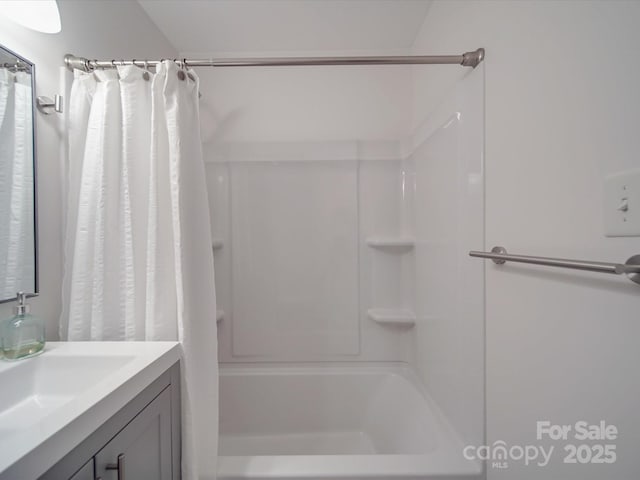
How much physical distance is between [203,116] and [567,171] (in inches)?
72.1

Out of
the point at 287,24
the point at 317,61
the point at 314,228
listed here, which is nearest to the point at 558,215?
the point at 317,61

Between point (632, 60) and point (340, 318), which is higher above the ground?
point (632, 60)

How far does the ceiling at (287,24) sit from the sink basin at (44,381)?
160 centimetres

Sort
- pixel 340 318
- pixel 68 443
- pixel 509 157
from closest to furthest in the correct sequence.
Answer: pixel 68 443, pixel 509 157, pixel 340 318

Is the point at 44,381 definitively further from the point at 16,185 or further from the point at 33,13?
the point at 33,13

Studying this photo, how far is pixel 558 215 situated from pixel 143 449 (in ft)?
3.74

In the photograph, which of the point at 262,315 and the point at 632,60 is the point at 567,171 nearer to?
the point at 632,60

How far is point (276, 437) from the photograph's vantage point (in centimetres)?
160

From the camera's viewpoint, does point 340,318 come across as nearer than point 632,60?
No

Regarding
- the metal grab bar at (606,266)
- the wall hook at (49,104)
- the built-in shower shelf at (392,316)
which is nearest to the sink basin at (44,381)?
the wall hook at (49,104)

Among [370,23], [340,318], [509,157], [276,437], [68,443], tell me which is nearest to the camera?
[68,443]

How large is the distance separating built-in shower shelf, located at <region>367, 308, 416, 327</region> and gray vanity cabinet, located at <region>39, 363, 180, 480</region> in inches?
43.6

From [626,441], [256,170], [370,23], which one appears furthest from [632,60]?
[256,170]

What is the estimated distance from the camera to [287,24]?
4.95 feet
